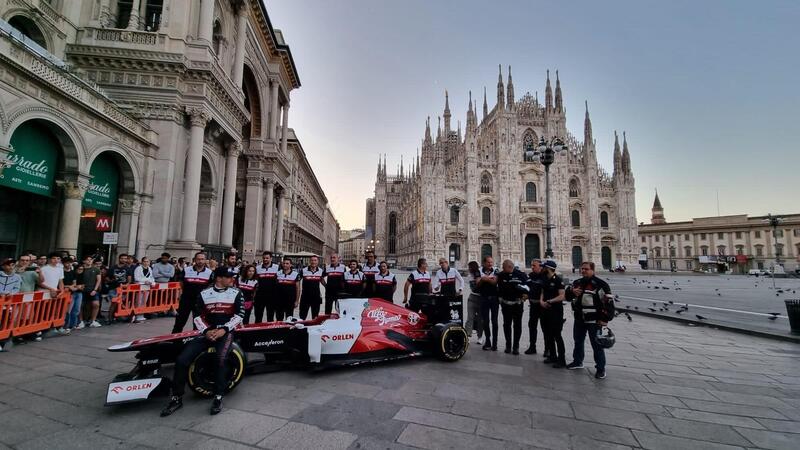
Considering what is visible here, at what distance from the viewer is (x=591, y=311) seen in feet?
17.7

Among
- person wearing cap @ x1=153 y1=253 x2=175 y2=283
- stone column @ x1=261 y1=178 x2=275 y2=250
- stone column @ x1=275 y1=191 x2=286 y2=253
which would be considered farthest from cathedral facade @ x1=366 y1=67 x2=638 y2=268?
person wearing cap @ x1=153 y1=253 x2=175 y2=283

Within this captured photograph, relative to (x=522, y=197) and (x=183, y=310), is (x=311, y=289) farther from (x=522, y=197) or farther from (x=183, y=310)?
(x=522, y=197)

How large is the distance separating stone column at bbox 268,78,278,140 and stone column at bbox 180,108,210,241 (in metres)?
10.8

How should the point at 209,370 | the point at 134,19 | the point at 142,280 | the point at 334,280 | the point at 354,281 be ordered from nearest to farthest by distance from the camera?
the point at 209,370 → the point at 354,281 → the point at 334,280 → the point at 142,280 → the point at 134,19

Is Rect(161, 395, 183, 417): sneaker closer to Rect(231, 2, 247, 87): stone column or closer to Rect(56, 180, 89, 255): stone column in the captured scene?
Rect(56, 180, 89, 255): stone column

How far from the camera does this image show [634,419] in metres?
3.79

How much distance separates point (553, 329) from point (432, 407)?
3.10 metres

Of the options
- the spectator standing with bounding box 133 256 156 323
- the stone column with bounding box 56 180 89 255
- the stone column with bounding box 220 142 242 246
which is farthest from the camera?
the stone column with bounding box 220 142 242 246

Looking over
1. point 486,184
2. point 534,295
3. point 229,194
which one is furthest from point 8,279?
point 486,184

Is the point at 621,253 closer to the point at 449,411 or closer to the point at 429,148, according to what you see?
the point at 429,148

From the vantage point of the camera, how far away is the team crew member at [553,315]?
19.2 feet

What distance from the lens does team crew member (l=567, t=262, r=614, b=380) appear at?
5249 mm

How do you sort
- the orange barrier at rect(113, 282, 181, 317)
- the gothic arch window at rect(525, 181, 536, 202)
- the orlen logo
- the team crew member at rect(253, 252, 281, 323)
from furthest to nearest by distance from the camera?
1. the gothic arch window at rect(525, 181, 536, 202)
2. the orange barrier at rect(113, 282, 181, 317)
3. the team crew member at rect(253, 252, 281, 323)
4. the orlen logo

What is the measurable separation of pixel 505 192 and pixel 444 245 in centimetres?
1201
